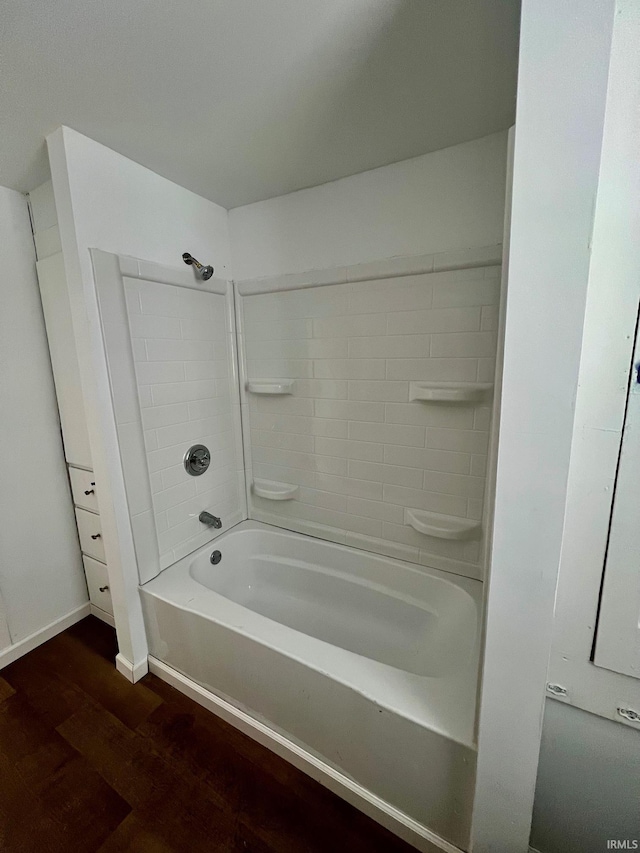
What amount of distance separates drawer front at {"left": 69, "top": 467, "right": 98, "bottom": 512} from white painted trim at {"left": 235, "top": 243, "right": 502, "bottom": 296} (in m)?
1.31

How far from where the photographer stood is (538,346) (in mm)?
573

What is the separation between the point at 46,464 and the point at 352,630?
182cm

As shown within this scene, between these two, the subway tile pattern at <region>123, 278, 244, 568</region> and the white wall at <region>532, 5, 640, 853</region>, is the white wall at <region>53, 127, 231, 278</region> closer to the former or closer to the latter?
the subway tile pattern at <region>123, 278, 244, 568</region>

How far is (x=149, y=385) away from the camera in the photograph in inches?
58.8

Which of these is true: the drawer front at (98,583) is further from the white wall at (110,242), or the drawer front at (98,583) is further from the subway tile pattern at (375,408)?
the subway tile pattern at (375,408)

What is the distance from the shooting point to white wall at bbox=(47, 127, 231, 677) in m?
1.21

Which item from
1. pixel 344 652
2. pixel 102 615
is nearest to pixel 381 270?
pixel 344 652

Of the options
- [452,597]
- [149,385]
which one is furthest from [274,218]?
[452,597]

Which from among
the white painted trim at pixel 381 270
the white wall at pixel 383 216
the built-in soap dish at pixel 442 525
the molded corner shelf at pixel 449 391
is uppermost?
the white wall at pixel 383 216

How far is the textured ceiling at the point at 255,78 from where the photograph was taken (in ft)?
2.59

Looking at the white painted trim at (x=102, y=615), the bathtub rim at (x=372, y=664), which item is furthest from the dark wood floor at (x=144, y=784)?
the bathtub rim at (x=372, y=664)

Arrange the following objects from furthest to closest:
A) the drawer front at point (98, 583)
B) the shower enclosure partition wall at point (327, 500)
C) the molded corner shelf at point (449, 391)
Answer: the drawer front at point (98, 583), the molded corner shelf at point (449, 391), the shower enclosure partition wall at point (327, 500)

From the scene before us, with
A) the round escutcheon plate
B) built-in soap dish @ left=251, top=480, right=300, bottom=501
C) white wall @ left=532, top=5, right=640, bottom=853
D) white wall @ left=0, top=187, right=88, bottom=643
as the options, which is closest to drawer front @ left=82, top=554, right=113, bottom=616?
white wall @ left=0, top=187, right=88, bottom=643

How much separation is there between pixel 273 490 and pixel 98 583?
112 centimetres
